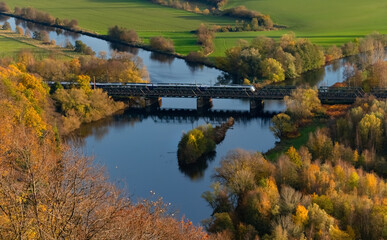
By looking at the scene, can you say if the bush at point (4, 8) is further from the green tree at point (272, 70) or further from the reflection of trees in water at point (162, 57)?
the green tree at point (272, 70)

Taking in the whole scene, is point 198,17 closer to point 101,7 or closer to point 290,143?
point 101,7

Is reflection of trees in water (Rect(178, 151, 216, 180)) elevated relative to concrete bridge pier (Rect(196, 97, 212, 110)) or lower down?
lower down

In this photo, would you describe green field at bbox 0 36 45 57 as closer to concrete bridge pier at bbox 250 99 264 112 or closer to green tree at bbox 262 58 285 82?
green tree at bbox 262 58 285 82

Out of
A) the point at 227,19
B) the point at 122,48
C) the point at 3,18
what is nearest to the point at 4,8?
the point at 3,18

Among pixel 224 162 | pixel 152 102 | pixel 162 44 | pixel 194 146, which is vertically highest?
A: pixel 162 44

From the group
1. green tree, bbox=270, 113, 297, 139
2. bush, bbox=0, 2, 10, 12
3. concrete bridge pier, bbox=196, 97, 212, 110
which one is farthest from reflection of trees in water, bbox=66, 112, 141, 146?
bush, bbox=0, 2, 10, 12

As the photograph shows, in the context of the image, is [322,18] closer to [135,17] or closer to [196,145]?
[135,17]
